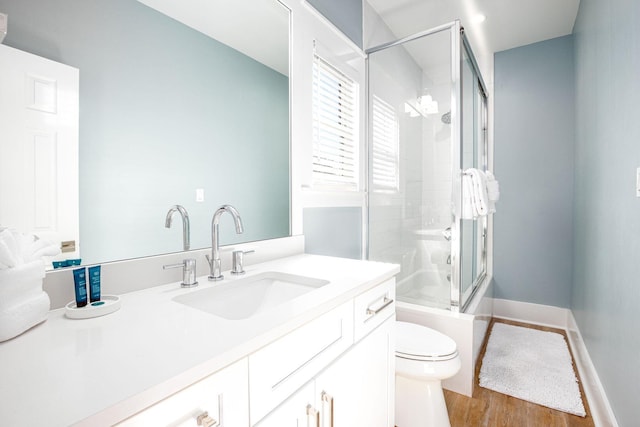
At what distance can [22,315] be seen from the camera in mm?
637

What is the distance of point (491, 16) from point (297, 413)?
3105mm

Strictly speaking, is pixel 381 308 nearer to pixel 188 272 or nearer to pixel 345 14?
pixel 188 272

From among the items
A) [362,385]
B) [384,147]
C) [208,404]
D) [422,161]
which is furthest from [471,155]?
[208,404]

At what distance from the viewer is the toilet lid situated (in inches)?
57.8

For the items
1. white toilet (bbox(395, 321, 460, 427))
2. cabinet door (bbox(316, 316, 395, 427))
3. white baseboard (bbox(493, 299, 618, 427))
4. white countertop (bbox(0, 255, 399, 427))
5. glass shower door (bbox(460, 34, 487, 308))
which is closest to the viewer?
white countertop (bbox(0, 255, 399, 427))

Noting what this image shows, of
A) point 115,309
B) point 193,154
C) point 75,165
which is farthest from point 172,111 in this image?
point 115,309

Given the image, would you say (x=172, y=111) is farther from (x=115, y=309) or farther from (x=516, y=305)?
(x=516, y=305)

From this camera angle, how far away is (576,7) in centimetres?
248

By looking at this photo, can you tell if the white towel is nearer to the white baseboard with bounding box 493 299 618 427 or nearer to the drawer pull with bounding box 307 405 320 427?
the drawer pull with bounding box 307 405 320 427

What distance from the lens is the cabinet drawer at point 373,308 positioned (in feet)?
3.42

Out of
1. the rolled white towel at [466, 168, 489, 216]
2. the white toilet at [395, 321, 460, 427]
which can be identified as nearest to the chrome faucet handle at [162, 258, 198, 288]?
the white toilet at [395, 321, 460, 427]

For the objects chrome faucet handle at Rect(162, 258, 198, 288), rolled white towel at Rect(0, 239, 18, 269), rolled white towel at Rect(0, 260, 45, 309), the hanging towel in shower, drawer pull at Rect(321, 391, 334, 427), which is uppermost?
the hanging towel in shower

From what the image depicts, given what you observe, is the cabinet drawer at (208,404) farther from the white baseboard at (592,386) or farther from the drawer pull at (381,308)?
the white baseboard at (592,386)

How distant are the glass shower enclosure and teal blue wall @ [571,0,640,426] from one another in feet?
2.28
